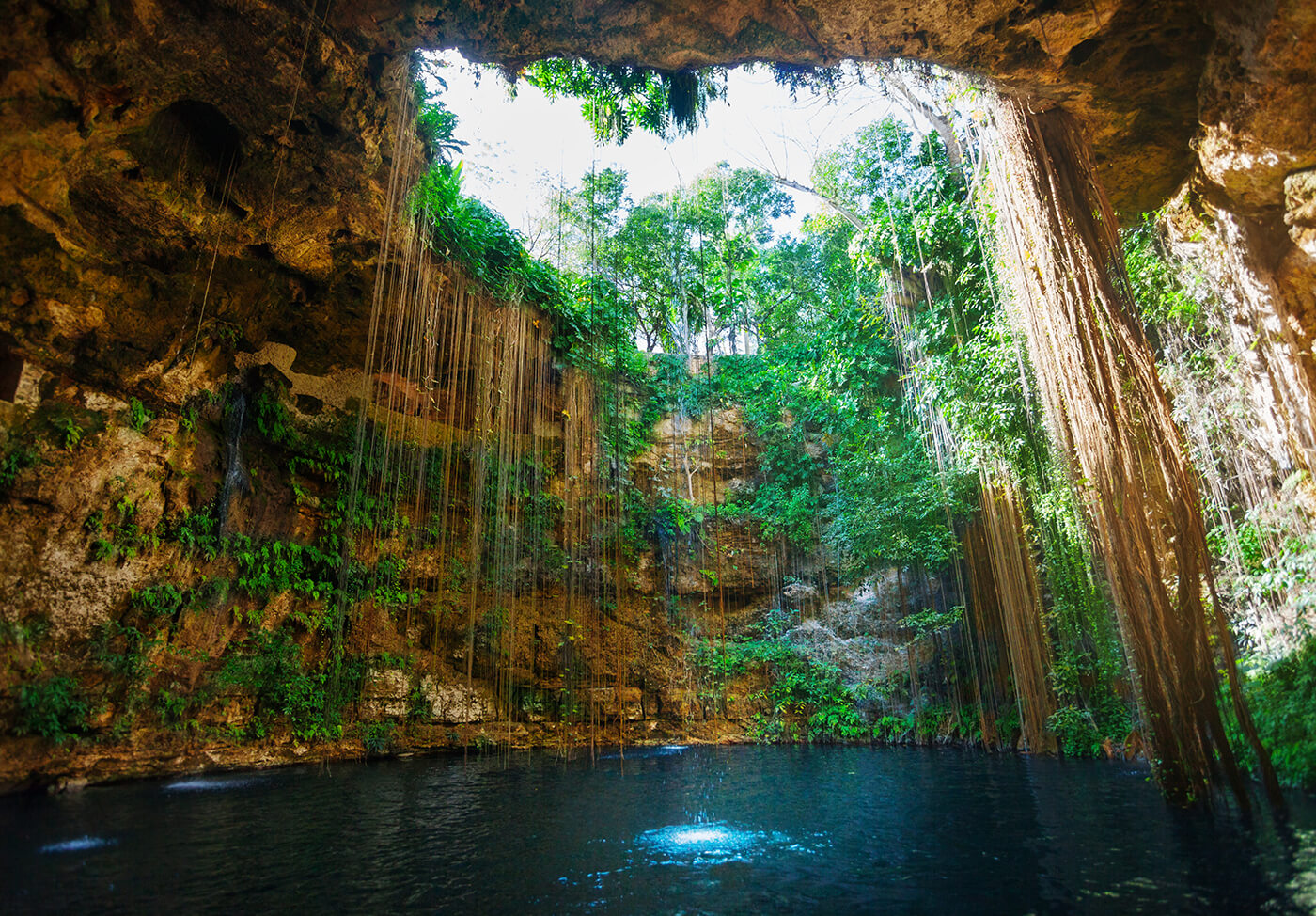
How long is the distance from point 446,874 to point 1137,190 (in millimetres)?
6325

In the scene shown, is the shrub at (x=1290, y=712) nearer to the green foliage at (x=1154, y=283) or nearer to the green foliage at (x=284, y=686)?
the green foliage at (x=1154, y=283)

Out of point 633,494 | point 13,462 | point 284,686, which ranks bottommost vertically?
point 284,686

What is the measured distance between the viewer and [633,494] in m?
11.5

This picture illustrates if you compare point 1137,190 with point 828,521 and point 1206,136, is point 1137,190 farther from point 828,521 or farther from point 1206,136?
point 828,521

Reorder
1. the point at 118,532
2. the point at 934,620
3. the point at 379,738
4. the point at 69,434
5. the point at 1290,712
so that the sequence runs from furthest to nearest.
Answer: the point at 934,620 < the point at 379,738 < the point at 118,532 < the point at 69,434 < the point at 1290,712

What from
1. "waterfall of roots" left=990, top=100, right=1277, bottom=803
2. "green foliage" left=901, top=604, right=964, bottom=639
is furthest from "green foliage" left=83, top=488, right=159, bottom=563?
"green foliage" left=901, top=604, right=964, bottom=639

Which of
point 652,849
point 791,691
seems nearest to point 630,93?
point 652,849

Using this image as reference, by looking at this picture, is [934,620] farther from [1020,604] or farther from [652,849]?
[652,849]

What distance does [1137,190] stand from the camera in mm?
4777

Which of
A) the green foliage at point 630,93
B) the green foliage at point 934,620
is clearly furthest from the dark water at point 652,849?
the green foliage at point 630,93

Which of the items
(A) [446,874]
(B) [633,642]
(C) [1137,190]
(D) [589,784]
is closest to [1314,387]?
(C) [1137,190]

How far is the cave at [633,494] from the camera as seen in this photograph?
3.38 m

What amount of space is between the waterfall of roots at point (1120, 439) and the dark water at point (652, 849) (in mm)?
528

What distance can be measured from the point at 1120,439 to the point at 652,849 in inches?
136
